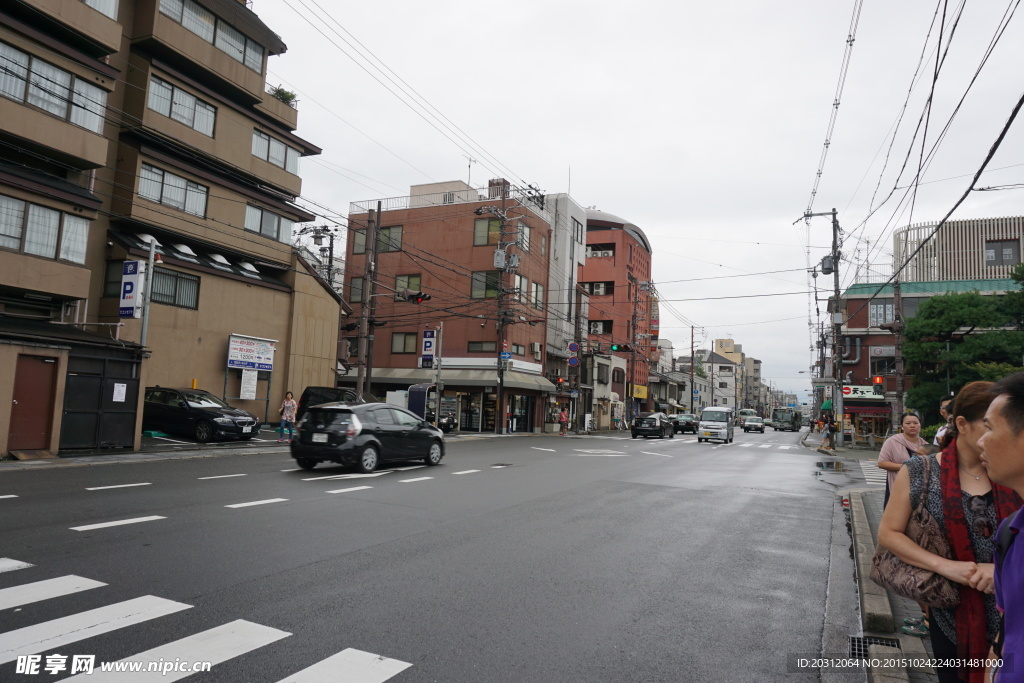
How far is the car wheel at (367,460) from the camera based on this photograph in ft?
46.3

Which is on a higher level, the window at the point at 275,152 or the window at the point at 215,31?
the window at the point at 215,31

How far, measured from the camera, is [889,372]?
164 ft

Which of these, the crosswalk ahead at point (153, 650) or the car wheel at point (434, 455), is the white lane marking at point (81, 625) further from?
the car wheel at point (434, 455)

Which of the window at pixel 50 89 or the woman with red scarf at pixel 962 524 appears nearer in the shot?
the woman with red scarf at pixel 962 524

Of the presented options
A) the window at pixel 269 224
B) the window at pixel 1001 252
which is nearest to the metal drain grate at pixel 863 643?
the window at pixel 269 224

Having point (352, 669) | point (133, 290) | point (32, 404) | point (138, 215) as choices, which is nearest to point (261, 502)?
point (352, 669)

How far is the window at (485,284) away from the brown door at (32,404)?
2606cm

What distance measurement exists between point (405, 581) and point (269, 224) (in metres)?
25.9

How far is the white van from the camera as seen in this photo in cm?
3450

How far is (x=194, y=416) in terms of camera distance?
804 inches

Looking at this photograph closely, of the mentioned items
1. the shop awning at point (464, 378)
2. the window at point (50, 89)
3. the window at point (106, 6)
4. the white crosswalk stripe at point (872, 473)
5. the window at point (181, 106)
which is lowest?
the white crosswalk stripe at point (872, 473)

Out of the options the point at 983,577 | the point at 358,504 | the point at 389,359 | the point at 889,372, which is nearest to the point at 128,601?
the point at 358,504

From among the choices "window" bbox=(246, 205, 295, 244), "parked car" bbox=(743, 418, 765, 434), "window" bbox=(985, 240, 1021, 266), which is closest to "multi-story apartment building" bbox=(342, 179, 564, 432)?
"window" bbox=(246, 205, 295, 244)

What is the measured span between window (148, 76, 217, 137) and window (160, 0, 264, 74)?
255 cm
